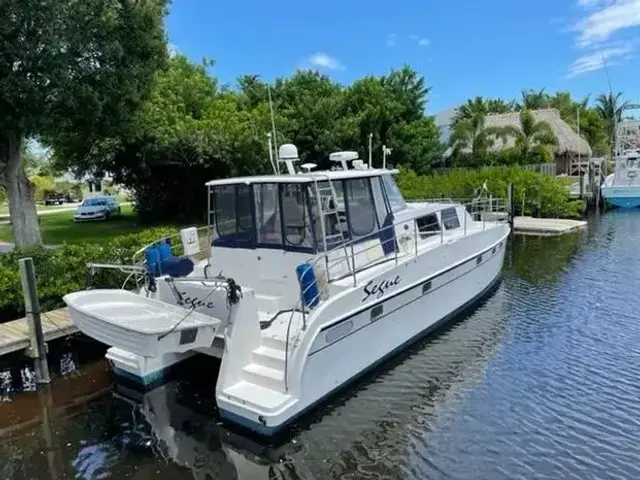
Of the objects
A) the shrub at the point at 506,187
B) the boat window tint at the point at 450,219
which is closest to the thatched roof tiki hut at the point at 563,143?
the shrub at the point at 506,187

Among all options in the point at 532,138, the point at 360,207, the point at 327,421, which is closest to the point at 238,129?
the point at 360,207

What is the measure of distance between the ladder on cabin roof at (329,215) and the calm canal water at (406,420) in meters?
1.90

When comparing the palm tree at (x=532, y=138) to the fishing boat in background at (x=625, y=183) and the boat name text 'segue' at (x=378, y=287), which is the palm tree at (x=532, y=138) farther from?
the boat name text 'segue' at (x=378, y=287)

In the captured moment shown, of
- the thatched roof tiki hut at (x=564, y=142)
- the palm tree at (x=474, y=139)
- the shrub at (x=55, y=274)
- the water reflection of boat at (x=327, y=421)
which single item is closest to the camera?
the water reflection of boat at (x=327, y=421)

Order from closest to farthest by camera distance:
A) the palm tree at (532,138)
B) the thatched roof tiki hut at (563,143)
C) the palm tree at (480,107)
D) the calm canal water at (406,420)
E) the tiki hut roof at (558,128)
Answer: the calm canal water at (406,420) < the palm tree at (532,138) < the tiki hut roof at (558,128) < the thatched roof tiki hut at (563,143) < the palm tree at (480,107)

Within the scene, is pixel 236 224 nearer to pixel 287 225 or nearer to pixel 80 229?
pixel 287 225

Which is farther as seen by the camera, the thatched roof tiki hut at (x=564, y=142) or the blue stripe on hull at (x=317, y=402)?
the thatched roof tiki hut at (x=564, y=142)

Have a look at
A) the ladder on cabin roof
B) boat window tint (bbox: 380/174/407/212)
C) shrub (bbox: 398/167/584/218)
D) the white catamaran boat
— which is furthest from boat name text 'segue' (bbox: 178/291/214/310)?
shrub (bbox: 398/167/584/218)

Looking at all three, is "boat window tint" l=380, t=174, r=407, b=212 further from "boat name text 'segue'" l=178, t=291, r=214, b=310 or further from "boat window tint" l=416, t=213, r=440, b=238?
"boat name text 'segue'" l=178, t=291, r=214, b=310

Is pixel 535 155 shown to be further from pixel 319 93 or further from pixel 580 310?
pixel 580 310

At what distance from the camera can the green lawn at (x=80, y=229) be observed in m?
19.1

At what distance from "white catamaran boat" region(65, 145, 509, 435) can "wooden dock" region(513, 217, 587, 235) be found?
12.2 m

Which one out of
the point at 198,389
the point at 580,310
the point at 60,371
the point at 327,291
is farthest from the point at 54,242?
the point at 580,310

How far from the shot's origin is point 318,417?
6.55 metres
